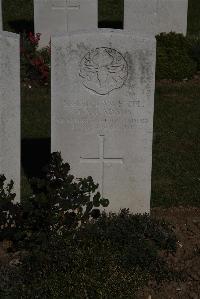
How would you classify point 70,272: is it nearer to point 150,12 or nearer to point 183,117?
point 183,117

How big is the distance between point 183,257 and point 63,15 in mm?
8829

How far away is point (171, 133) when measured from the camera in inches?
421

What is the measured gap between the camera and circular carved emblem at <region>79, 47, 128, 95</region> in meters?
6.89

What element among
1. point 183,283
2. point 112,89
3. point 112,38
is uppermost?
point 112,38

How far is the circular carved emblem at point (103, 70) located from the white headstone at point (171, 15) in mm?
8057

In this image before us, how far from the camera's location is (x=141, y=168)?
7.28m

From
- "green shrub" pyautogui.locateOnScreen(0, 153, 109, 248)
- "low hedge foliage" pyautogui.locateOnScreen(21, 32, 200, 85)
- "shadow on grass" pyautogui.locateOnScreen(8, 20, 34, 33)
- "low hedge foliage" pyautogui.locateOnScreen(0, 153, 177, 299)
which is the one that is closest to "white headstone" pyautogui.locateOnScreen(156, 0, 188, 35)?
"low hedge foliage" pyautogui.locateOnScreen(21, 32, 200, 85)

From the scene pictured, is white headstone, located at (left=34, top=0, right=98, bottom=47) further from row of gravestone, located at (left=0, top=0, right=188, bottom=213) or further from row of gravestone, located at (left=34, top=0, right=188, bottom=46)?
row of gravestone, located at (left=0, top=0, right=188, bottom=213)

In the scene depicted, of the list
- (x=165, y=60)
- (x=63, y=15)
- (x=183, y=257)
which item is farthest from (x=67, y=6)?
(x=183, y=257)

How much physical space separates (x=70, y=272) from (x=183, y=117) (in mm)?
6171

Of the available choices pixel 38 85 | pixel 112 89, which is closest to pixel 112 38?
pixel 112 89

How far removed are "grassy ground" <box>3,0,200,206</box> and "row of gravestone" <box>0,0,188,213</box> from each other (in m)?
1.03

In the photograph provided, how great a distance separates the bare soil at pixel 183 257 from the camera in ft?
19.6

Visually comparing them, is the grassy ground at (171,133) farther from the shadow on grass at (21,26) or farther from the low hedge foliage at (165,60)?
the shadow on grass at (21,26)
